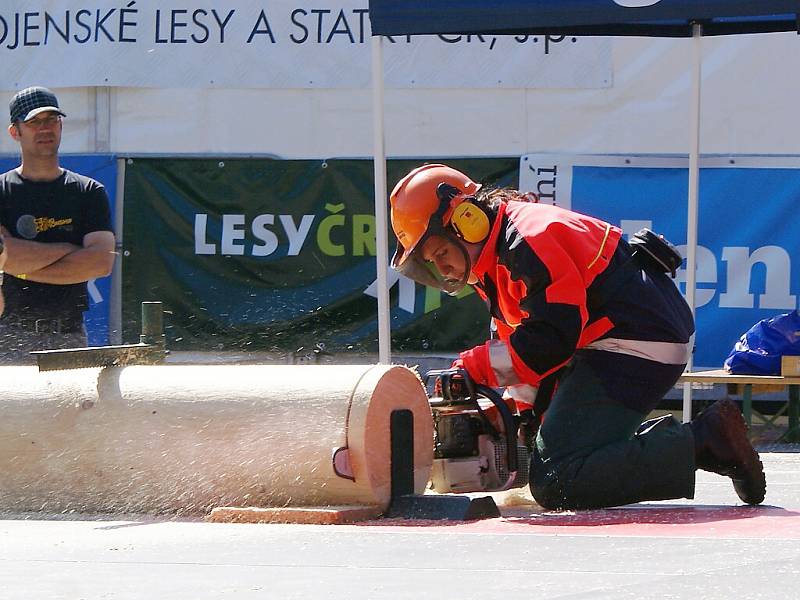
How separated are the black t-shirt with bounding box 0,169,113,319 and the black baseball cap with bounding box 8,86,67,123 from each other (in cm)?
26

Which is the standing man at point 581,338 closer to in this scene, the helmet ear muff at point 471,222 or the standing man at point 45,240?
the helmet ear muff at point 471,222

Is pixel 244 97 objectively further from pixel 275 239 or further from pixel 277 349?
pixel 277 349

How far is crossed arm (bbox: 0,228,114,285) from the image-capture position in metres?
6.05

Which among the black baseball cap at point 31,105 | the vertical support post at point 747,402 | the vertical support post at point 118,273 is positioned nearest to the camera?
the black baseball cap at point 31,105

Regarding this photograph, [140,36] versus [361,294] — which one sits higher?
[140,36]

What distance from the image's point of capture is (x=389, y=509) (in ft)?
14.5

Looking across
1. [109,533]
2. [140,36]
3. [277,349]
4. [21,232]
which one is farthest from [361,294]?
[109,533]

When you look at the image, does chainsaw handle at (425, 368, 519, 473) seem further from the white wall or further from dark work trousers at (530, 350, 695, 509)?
the white wall

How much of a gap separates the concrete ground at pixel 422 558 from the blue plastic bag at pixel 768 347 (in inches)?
151

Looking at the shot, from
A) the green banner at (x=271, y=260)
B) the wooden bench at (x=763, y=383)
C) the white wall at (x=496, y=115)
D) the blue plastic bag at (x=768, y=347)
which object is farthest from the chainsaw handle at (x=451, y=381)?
the white wall at (x=496, y=115)

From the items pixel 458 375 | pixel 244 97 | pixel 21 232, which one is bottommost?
pixel 458 375

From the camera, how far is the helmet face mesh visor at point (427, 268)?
4.60 metres

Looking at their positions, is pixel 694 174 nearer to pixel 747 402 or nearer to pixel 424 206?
pixel 747 402

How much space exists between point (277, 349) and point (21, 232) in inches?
125
